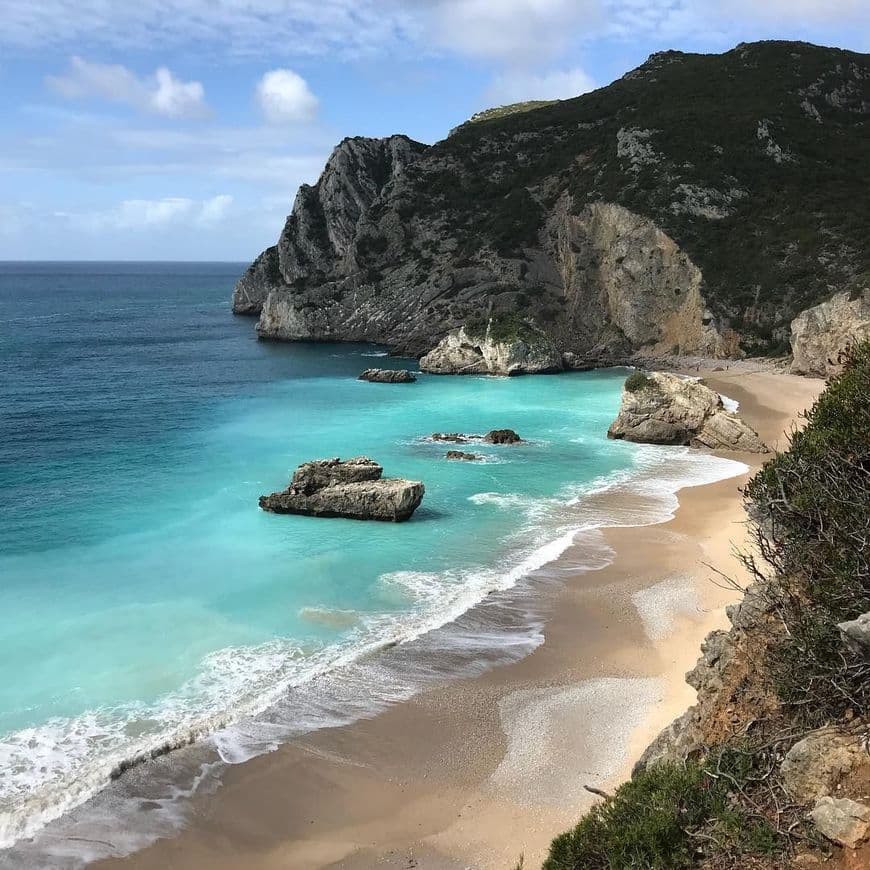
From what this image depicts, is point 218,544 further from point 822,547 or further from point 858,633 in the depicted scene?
point 858,633

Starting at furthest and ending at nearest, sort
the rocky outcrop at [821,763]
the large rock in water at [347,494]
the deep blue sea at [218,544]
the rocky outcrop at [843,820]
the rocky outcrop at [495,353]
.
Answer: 1. the rocky outcrop at [495,353]
2. the large rock in water at [347,494]
3. the deep blue sea at [218,544]
4. the rocky outcrop at [821,763]
5. the rocky outcrop at [843,820]

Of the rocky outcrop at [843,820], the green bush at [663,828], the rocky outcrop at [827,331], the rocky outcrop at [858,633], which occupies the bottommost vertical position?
the green bush at [663,828]

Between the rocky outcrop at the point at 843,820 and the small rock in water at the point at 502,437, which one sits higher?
the rocky outcrop at the point at 843,820

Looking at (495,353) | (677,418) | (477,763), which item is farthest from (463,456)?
(495,353)

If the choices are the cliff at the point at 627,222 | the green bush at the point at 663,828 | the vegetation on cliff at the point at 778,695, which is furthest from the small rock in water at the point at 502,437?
the green bush at the point at 663,828

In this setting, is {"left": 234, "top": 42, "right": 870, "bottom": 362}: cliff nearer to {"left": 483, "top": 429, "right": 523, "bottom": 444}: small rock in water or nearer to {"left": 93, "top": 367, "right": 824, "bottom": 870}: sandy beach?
{"left": 483, "top": 429, "right": 523, "bottom": 444}: small rock in water

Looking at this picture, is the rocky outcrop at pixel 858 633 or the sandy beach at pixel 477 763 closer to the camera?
the rocky outcrop at pixel 858 633

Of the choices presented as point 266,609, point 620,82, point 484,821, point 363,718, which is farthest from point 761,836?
point 620,82

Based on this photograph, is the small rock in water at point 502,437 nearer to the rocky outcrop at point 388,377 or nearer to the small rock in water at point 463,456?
the small rock in water at point 463,456
